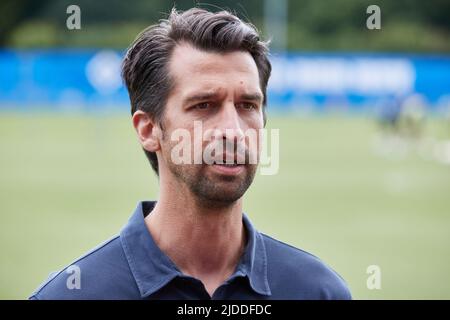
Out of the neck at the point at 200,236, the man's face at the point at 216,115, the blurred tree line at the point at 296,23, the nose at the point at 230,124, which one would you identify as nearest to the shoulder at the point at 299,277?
the neck at the point at 200,236

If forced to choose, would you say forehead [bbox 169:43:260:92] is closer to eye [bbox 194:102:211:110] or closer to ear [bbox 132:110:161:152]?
eye [bbox 194:102:211:110]

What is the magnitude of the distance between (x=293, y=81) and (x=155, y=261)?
39.1 meters

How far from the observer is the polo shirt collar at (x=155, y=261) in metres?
3.21

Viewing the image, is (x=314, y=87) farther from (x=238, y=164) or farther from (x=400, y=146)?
(x=238, y=164)

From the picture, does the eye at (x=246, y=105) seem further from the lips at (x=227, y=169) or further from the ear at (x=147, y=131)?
the ear at (x=147, y=131)

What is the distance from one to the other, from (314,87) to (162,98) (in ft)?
127

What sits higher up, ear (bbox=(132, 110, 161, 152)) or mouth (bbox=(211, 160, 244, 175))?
ear (bbox=(132, 110, 161, 152))

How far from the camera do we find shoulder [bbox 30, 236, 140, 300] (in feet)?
10.4

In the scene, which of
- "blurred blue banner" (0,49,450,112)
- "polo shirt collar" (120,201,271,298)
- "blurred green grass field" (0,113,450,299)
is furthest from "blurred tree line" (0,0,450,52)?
"polo shirt collar" (120,201,271,298)

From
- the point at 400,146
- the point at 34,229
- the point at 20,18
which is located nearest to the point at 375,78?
the point at 400,146

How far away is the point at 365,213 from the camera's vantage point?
16.8m

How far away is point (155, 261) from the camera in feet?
10.7

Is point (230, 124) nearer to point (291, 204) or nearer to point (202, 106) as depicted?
point (202, 106)

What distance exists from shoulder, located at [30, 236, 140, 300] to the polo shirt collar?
36 millimetres
